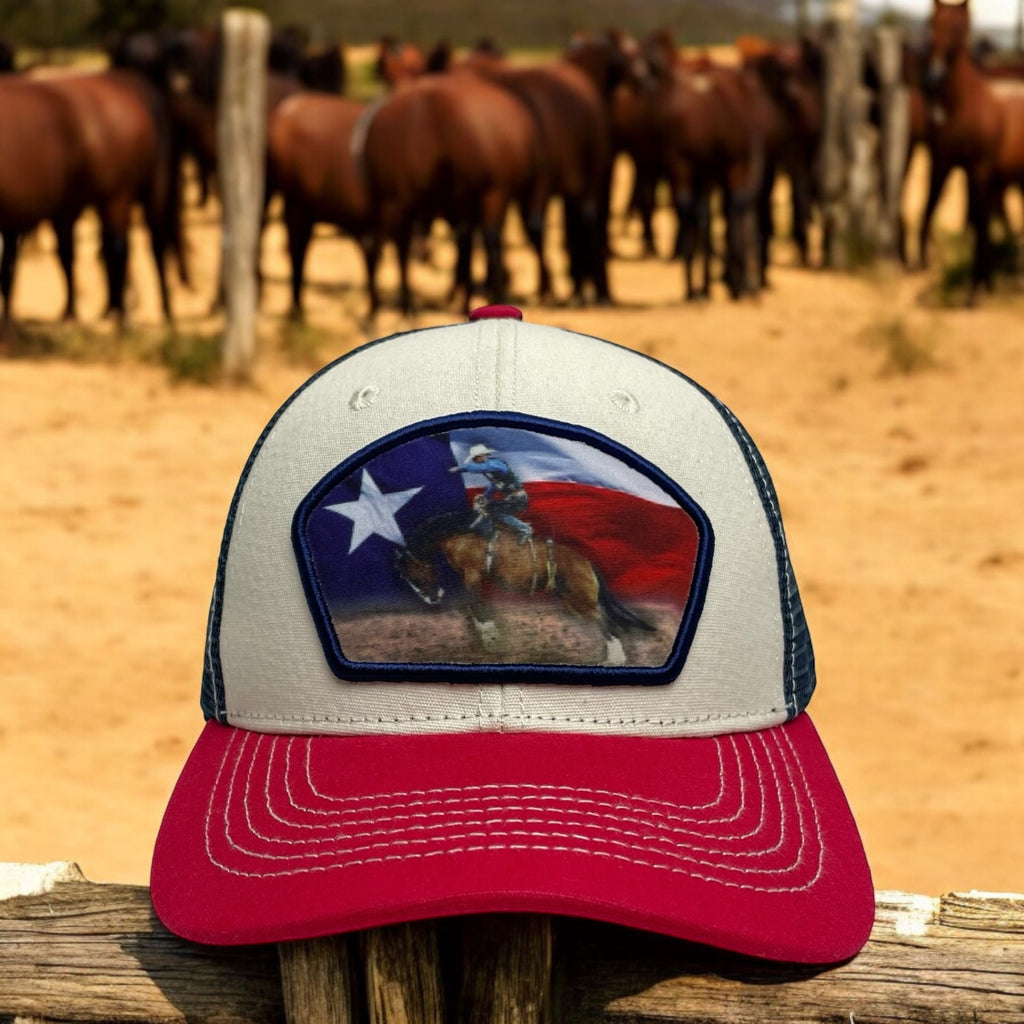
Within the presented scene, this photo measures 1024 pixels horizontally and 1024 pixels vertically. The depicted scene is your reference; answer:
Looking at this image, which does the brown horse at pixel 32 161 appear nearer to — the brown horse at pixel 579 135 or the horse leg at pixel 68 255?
the horse leg at pixel 68 255

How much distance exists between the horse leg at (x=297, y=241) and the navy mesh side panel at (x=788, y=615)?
956 centimetres

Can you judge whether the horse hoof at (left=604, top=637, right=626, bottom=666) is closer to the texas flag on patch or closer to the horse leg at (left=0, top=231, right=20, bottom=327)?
the texas flag on patch

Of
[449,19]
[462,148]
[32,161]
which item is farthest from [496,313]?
[449,19]

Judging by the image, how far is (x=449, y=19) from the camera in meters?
50.3

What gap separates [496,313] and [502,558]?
45cm

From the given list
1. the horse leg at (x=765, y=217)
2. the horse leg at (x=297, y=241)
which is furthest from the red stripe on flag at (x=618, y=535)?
the horse leg at (x=765, y=217)

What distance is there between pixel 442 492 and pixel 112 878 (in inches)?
92.3

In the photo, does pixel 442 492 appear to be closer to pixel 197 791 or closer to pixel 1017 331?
pixel 197 791

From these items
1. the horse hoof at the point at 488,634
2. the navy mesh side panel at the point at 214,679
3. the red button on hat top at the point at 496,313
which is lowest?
the navy mesh side panel at the point at 214,679

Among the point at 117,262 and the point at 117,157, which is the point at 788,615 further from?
the point at 117,262

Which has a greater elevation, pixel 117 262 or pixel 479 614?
pixel 479 614

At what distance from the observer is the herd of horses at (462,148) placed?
32.3 feet

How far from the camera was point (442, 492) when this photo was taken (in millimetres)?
Answer: 1589

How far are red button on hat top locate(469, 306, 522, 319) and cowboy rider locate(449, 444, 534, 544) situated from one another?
1.14ft
